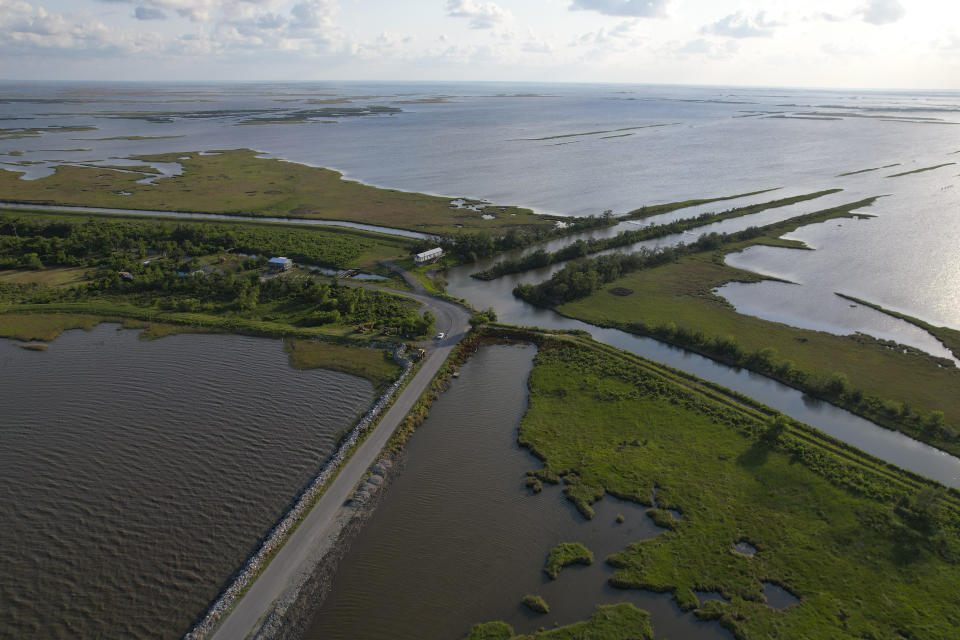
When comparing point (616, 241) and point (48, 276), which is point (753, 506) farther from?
point (48, 276)

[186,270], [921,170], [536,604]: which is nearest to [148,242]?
[186,270]

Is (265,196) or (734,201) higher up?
(734,201)

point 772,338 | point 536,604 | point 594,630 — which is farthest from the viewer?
point 772,338

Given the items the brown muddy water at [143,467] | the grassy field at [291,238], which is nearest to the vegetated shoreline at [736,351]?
the grassy field at [291,238]

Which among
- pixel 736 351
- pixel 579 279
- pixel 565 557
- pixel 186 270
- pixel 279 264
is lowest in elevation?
pixel 565 557

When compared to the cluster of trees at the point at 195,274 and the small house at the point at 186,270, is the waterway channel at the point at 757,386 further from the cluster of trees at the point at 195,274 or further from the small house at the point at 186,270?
the small house at the point at 186,270

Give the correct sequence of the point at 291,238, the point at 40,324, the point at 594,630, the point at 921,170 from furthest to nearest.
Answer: the point at 921,170 → the point at 291,238 → the point at 40,324 → the point at 594,630

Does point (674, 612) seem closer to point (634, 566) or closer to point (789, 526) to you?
point (634, 566)
